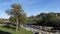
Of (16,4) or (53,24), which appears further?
(53,24)

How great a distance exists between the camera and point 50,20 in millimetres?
86500

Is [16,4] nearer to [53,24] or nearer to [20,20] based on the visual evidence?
[20,20]

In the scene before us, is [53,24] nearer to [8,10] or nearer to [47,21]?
[47,21]

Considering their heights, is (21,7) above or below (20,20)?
above

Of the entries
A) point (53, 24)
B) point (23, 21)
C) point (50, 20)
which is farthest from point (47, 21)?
point (23, 21)

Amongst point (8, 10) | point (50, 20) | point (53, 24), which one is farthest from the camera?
point (50, 20)

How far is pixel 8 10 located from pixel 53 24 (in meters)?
39.2

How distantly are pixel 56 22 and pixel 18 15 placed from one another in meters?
40.7

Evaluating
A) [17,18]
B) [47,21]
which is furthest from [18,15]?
[47,21]

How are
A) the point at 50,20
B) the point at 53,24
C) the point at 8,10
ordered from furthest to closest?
the point at 50,20
the point at 53,24
the point at 8,10

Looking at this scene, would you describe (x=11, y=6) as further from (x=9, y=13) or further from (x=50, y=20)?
(x=50, y=20)

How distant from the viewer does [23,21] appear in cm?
4650

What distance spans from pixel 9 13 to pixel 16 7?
7.64 feet

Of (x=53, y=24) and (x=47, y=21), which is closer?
(x=53, y=24)
